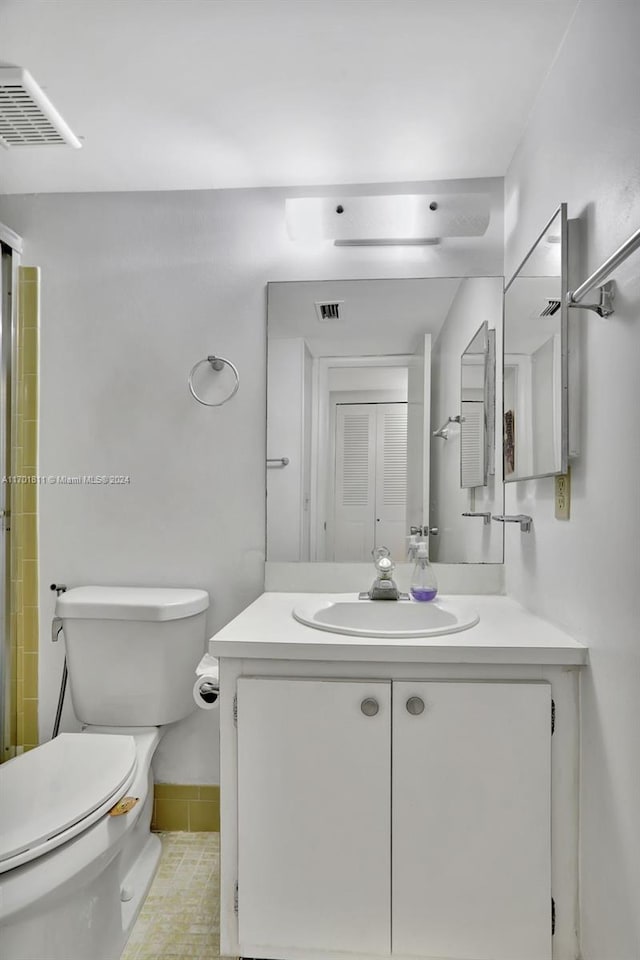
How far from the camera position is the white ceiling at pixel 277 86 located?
135cm

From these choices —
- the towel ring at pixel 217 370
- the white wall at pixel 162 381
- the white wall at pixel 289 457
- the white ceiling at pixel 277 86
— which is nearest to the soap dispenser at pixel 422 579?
the white wall at pixel 289 457

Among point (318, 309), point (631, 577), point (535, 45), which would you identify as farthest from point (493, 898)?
point (535, 45)

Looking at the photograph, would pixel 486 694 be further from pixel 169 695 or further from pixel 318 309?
pixel 318 309

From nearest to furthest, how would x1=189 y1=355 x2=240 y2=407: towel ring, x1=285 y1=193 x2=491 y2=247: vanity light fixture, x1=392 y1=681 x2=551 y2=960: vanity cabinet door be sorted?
x1=392 y1=681 x2=551 y2=960: vanity cabinet door → x1=285 y1=193 x2=491 y2=247: vanity light fixture → x1=189 y1=355 x2=240 y2=407: towel ring

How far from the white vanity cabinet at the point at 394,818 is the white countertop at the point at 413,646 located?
0.07 m

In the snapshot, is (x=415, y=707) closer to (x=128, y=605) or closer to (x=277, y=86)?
(x=128, y=605)

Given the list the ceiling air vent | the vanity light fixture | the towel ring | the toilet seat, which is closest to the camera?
the toilet seat

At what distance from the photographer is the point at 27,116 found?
1.62m

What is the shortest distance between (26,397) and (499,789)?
6.19 ft

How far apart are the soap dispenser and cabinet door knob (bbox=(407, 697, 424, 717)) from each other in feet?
1.54

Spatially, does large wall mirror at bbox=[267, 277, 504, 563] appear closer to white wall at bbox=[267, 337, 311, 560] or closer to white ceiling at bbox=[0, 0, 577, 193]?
white wall at bbox=[267, 337, 311, 560]

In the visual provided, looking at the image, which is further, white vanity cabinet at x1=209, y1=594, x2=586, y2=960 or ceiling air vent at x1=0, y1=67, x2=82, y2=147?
ceiling air vent at x1=0, y1=67, x2=82, y2=147

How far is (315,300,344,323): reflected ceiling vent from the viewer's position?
204cm

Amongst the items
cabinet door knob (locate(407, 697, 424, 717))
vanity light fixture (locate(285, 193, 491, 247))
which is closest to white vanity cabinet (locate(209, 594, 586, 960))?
cabinet door knob (locate(407, 697, 424, 717))
